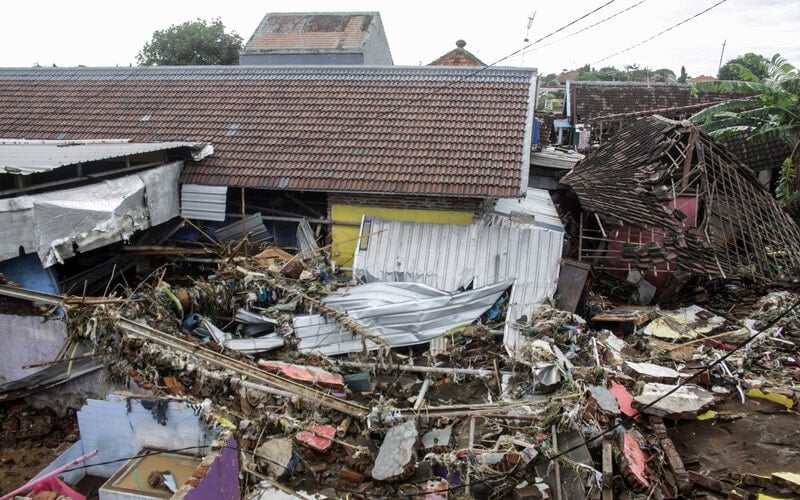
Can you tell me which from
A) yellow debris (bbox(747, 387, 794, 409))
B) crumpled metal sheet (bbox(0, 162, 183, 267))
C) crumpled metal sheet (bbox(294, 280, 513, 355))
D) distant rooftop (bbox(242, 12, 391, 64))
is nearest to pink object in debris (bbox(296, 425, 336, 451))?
crumpled metal sheet (bbox(294, 280, 513, 355))

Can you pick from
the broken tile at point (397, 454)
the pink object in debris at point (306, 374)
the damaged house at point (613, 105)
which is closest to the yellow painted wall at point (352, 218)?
the pink object in debris at point (306, 374)

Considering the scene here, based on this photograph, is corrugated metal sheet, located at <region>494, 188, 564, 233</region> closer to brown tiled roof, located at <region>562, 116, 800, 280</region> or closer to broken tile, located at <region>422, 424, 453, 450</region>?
brown tiled roof, located at <region>562, 116, 800, 280</region>

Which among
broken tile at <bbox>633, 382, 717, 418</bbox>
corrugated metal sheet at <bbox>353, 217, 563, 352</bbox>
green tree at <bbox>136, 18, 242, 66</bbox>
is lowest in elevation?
broken tile at <bbox>633, 382, 717, 418</bbox>

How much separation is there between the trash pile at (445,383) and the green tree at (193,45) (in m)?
27.1

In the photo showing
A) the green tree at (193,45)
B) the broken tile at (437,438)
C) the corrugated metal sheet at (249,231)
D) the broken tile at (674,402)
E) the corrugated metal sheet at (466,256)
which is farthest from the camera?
the green tree at (193,45)

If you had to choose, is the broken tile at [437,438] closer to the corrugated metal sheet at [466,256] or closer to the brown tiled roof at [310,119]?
the corrugated metal sheet at [466,256]

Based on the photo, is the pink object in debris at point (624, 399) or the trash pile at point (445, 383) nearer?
the trash pile at point (445, 383)

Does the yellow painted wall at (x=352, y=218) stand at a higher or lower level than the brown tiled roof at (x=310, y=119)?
lower

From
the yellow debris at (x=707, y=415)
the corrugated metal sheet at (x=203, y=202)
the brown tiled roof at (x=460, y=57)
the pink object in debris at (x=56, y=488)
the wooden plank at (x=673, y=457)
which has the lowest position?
the pink object in debris at (x=56, y=488)

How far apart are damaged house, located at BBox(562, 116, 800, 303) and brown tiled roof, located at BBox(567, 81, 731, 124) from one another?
1171 cm

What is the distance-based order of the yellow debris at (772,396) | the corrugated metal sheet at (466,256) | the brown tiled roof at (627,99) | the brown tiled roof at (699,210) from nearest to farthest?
the yellow debris at (772,396) < the corrugated metal sheet at (466,256) < the brown tiled roof at (699,210) < the brown tiled roof at (627,99)

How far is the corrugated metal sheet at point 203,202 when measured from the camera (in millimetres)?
10359

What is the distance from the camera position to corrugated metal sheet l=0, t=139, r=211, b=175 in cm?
716

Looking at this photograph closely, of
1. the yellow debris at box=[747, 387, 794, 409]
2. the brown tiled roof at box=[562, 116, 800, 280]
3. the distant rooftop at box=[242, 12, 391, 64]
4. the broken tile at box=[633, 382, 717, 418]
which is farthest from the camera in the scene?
the distant rooftop at box=[242, 12, 391, 64]
